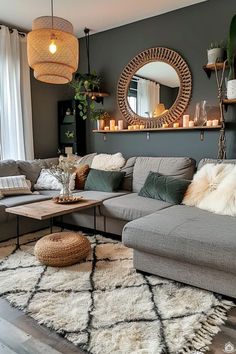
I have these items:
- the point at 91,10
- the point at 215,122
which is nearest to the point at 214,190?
the point at 215,122

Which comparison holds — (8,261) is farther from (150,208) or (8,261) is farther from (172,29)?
(172,29)

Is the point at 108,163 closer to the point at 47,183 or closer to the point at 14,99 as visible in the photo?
the point at 47,183

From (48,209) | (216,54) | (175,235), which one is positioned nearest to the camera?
(175,235)

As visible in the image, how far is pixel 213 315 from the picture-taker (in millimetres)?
1858

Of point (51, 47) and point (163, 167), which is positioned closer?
point (51, 47)

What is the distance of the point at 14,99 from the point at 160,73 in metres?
2.06

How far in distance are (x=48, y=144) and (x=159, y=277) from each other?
10.7 ft

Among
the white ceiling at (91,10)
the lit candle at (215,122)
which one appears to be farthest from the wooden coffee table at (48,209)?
the white ceiling at (91,10)

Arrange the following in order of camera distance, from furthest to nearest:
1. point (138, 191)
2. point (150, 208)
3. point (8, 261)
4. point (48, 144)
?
point (48, 144) → point (138, 191) → point (150, 208) → point (8, 261)

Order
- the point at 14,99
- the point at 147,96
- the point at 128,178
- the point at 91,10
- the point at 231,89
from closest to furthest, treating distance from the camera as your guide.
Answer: the point at 231,89 → the point at 91,10 → the point at 128,178 → the point at 147,96 → the point at 14,99

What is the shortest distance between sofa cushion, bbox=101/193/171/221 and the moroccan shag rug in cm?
45

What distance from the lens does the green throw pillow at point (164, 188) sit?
120 inches

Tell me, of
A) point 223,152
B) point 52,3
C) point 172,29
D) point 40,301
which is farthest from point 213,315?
point 52,3

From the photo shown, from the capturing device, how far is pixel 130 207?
2977mm
